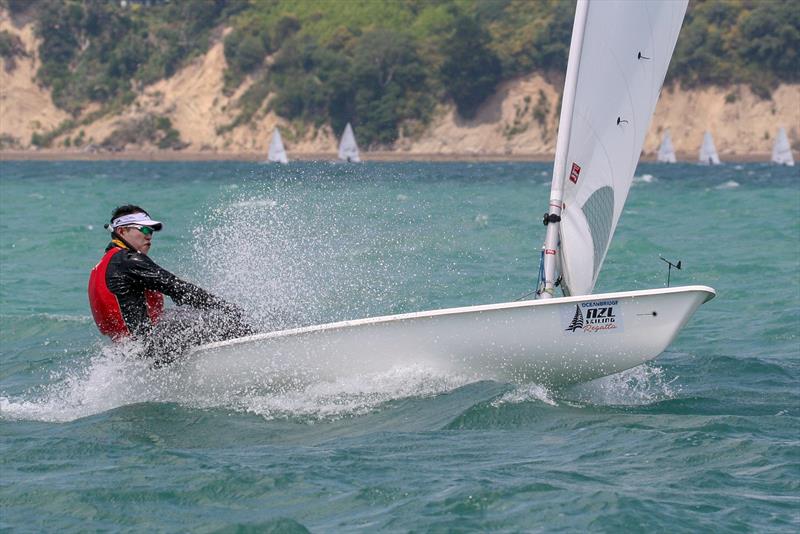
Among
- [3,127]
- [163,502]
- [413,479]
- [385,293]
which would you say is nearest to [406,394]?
[413,479]

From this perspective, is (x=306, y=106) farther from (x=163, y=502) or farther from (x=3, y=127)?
(x=163, y=502)

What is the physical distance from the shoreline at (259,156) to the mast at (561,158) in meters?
67.1

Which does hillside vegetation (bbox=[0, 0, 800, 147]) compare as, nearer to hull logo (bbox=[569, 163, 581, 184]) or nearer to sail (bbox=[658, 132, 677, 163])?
sail (bbox=[658, 132, 677, 163])

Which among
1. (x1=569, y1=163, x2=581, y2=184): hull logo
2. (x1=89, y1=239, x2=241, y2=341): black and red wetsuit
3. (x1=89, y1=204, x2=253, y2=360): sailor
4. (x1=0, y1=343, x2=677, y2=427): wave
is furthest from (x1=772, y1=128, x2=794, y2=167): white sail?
(x1=89, y1=239, x2=241, y2=341): black and red wetsuit

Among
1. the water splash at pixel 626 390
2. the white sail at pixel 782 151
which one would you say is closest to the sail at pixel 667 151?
the white sail at pixel 782 151

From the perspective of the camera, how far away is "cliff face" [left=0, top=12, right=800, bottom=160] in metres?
78.9

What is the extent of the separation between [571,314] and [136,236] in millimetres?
3011

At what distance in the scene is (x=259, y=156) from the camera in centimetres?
7906

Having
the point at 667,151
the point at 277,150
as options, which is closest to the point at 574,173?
the point at 277,150

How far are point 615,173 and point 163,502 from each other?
14.0 ft

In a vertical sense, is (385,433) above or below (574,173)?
below

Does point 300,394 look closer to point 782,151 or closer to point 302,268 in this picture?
point 302,268

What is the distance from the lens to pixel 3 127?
85312 mm

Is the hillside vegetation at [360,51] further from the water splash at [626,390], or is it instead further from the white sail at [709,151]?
the water splash at [626,390]
